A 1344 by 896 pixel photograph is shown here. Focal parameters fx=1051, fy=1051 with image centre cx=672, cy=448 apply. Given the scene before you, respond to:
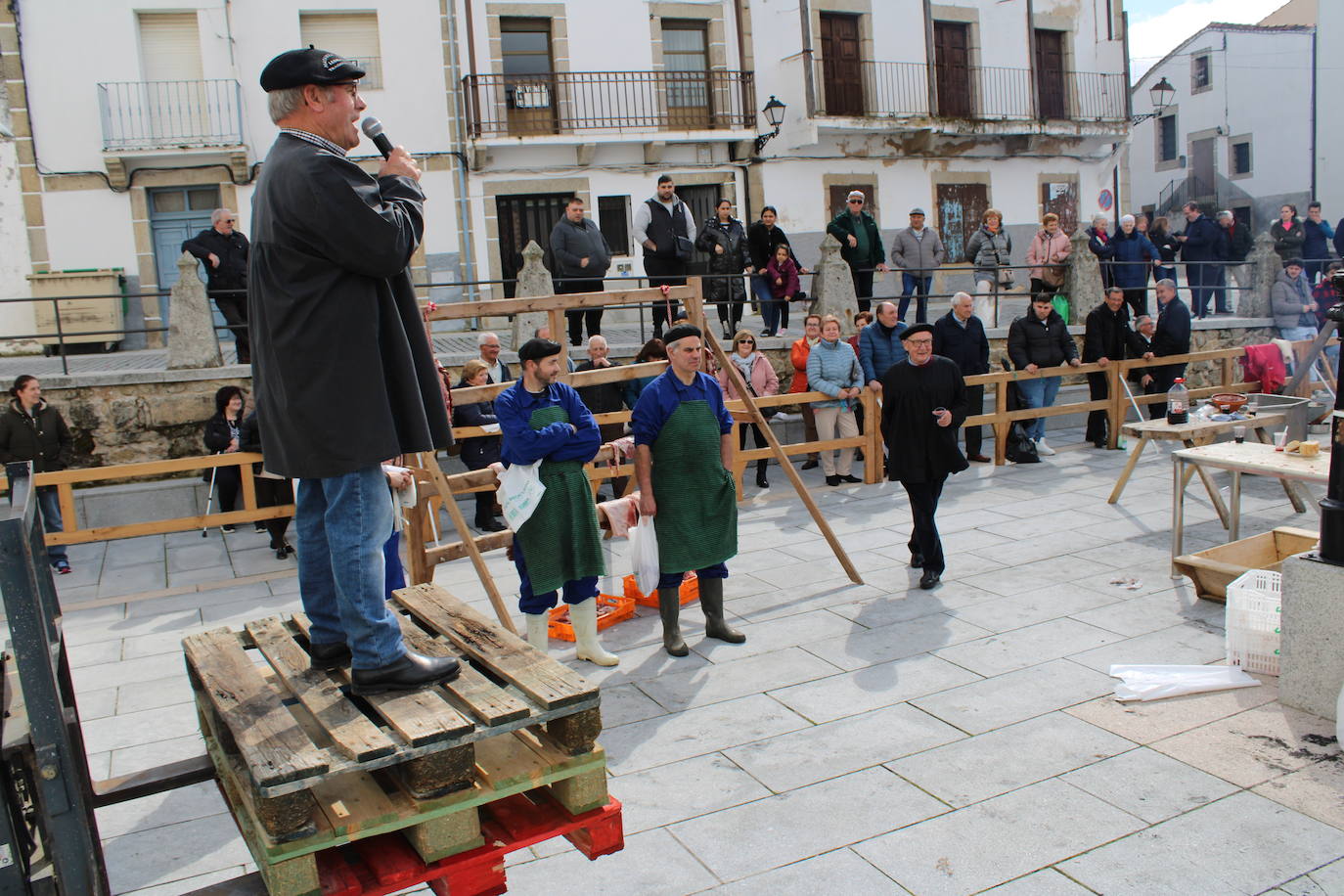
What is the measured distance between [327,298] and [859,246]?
41.0 feet

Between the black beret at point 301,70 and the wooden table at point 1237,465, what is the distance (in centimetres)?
A: 587

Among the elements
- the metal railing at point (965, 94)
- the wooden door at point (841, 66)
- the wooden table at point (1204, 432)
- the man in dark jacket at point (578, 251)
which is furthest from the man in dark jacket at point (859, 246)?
the wooden door at point (841, 66)

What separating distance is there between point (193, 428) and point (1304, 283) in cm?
1692

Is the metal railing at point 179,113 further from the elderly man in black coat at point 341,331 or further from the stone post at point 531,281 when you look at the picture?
the elderly man in black coat at point 341,331

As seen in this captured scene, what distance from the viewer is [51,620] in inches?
98.6

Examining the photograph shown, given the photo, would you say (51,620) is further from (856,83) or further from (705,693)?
(856,83)

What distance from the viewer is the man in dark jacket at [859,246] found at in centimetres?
1426

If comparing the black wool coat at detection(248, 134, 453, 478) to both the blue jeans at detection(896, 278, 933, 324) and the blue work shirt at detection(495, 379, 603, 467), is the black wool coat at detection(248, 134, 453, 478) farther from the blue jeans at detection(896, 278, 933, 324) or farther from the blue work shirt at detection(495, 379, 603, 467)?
the blue jeans at detection(896, 278, 933, 324)

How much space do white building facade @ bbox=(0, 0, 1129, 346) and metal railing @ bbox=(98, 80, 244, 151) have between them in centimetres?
3

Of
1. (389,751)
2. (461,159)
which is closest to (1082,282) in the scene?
(461,159)

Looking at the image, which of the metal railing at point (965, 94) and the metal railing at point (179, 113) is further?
the metal railing at point (965, 94)

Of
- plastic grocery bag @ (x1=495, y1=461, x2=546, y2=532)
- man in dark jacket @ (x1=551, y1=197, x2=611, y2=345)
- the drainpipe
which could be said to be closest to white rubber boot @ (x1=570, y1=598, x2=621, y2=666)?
plastic grocery bag @ (x1=495, y1=461, x2=546, y2=532)

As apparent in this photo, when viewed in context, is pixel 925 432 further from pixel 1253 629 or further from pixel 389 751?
pixel 389 751

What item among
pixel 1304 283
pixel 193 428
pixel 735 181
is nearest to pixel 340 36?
pixel 735 181
